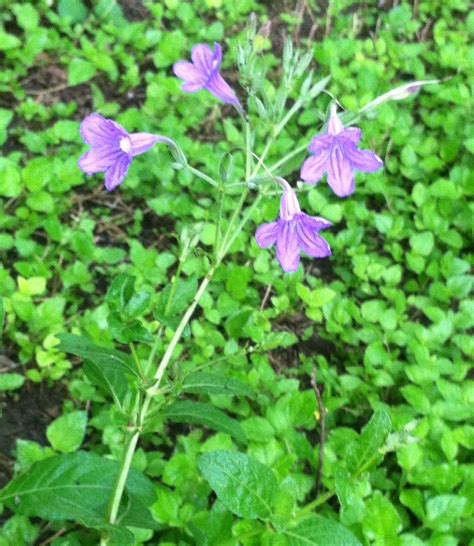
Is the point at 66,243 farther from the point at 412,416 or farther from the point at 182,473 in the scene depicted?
the point at 412,416

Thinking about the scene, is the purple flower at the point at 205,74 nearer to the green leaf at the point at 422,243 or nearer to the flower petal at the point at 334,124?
the flower petal at the point at 334,124

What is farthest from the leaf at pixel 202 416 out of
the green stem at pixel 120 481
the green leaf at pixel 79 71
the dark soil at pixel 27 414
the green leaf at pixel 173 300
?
the green leaf at pixel 79 71

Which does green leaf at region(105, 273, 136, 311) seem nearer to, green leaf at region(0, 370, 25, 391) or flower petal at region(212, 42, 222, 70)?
flower petal at region(212, 42, 222, 70)

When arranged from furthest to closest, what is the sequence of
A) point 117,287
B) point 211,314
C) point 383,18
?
point 383,18
point 211,314
point 117,287

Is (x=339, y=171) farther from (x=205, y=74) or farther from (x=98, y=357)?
(x=98, y=357)

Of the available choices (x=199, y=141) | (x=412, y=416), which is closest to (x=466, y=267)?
(x=412, y=416)

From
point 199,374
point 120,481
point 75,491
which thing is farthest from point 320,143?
point 75,491
